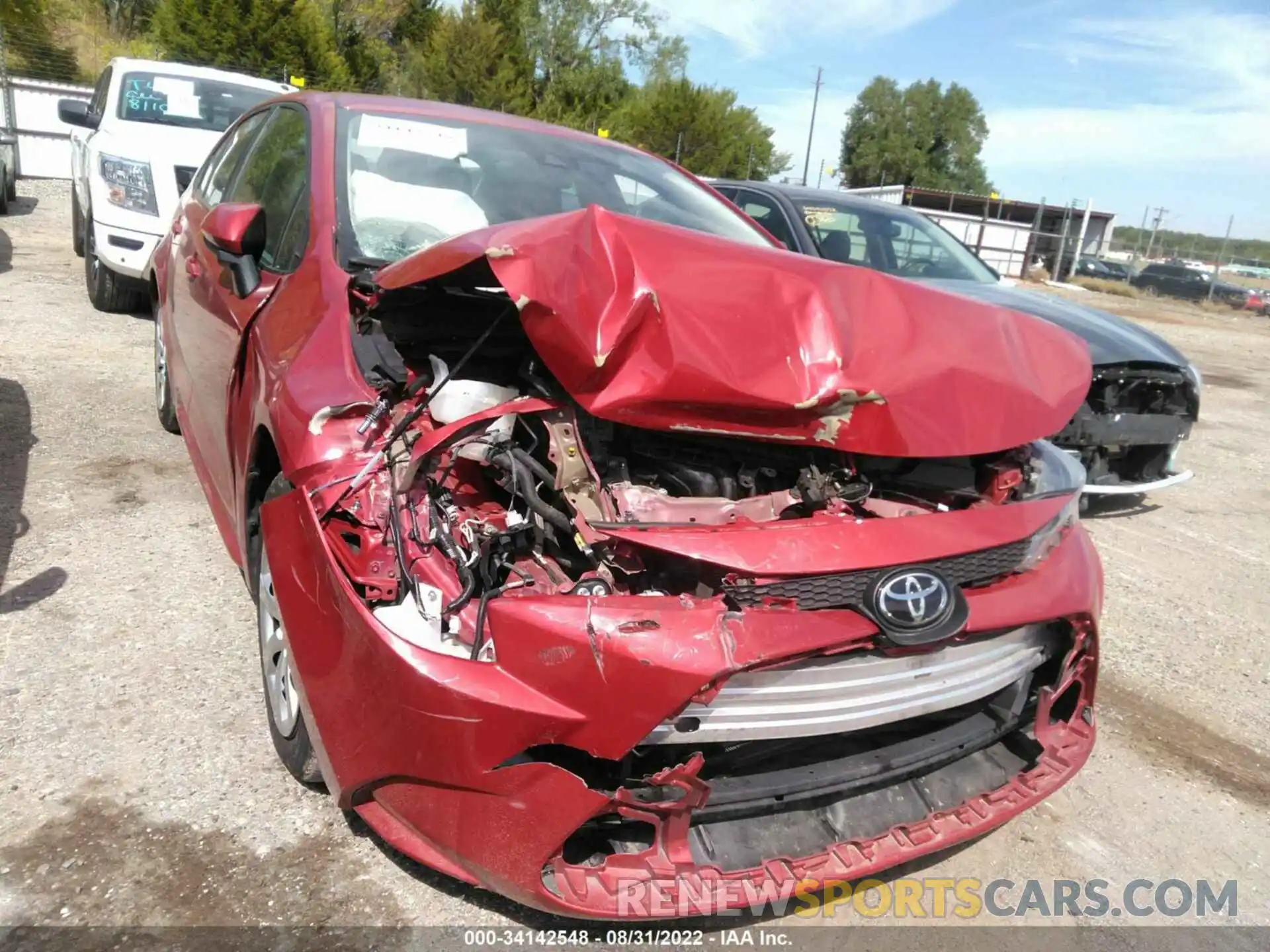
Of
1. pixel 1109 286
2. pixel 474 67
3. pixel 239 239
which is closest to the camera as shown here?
pixel 239 239

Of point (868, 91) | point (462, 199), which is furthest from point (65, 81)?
A: point (868, 91)

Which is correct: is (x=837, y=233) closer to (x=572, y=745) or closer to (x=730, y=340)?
(x=730, y=340)

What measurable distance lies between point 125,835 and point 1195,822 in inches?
114

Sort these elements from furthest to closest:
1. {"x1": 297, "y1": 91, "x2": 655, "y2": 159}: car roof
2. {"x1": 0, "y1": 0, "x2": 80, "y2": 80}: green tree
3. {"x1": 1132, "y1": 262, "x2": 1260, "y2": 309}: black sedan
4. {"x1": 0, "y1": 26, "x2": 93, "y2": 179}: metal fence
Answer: {"x1": 1132, "y1": 262, "x2": 1260, "y2": 309}: black sedan, {"x1": 0, "y1": 0, "x2": 80, "y2": 80}: green tree, {"x1": 0, "y1": 26, "x2": 93, "y2": 179}: metal fence, {"x1": 297, "y1": 91, "x2": 655, "y2": 159}: car roof

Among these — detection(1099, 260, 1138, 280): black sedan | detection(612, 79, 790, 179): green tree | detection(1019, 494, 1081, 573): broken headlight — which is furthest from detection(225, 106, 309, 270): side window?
detection(612, 79, 790, 179): green tree

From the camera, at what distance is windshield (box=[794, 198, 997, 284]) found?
240 inches

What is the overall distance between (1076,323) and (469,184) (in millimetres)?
3753

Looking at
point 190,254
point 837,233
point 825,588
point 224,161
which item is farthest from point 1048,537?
point 837,233

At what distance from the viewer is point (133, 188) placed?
6.64 meters

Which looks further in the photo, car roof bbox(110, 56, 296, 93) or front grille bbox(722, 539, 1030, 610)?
car roof bbox(110, 56, 296, 93)

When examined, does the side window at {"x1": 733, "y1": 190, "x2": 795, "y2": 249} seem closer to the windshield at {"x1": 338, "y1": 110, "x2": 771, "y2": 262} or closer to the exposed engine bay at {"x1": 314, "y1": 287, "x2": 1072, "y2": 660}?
the windshield at {"x1": 338, "y1": 110, "x2": 771, "y2": 262}

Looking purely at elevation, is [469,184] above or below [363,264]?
above

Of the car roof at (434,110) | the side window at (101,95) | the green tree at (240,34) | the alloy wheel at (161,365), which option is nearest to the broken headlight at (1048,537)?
the car roof at (434,110)

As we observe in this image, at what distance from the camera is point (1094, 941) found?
7.22 feet
